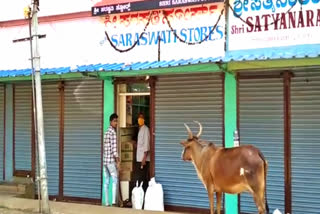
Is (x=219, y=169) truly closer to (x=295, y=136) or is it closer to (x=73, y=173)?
(x=295, y=136)

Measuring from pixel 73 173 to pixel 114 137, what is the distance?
1.92m

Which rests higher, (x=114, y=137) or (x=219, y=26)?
(x=219, y=26)

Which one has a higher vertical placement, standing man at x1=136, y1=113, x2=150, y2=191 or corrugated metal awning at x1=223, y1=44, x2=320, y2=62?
corrugated metal awning at x1=223, y1=44, x2=320, y2=62

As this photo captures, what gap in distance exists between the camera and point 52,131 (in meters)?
13.0

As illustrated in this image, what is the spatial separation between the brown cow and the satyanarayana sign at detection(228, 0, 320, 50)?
2.28 m

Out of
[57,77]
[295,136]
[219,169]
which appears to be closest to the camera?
[219,169]

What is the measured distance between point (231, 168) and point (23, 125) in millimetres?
6741

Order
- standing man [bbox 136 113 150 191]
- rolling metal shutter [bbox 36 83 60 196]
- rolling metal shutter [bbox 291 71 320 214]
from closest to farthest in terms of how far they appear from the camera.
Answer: rolling metal shutter [bbox 291 71 320 214] < standing man [bbox 136 113 150 191] < rolling metal shutter [bbox 36 83 60 196]

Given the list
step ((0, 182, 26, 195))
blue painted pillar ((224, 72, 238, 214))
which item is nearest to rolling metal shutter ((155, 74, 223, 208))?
blue painted pillar ((224, 72, 238, 214))

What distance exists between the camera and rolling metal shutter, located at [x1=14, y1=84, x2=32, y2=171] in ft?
44.1

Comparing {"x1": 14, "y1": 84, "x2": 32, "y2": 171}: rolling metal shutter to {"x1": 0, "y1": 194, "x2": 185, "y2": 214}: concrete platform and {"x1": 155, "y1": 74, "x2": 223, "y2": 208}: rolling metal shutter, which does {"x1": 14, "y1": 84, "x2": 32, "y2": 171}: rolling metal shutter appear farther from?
{"x1": 155, "y1": 74, "x2": 223, "y2": 208}: rolling metal shutter

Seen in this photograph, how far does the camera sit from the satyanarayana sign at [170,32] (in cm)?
1062

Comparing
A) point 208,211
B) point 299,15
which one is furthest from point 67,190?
point 299,15

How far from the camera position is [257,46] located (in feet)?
32.9
